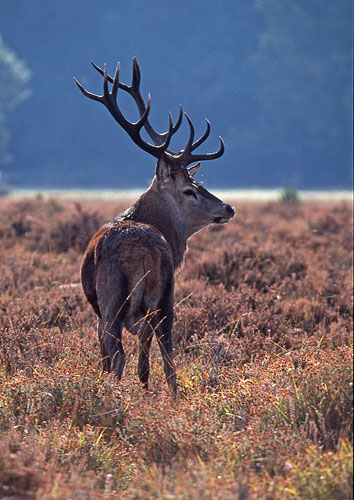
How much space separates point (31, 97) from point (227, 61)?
32.1 m

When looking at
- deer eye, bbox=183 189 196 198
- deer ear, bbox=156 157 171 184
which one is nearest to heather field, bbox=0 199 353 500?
deer eye, bbox=183 189 196 198

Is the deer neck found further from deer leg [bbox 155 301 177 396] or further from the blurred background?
the blurred background

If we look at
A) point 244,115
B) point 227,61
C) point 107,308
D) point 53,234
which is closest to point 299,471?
point 107,308

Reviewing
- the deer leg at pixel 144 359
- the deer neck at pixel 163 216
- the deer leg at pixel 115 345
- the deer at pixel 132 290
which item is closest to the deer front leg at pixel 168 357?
the deer at pixel 132 290

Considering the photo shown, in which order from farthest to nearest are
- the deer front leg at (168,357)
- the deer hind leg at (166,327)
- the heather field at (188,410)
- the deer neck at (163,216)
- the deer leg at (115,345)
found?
the deer neck at (163,216) → the deer hind leg at (166,327) → the deer front leg at (168,357) → the deer leg at (115,345) → the heather field at (188,410)

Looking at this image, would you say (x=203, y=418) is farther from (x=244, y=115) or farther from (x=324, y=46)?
(x=324, y=46)

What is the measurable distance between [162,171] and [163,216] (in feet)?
1.54

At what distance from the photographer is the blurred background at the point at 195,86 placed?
83.0 meters

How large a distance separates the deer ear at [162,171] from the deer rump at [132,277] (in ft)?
4.11

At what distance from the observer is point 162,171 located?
588cm

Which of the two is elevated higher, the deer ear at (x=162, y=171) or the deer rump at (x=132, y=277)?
the deer ear at (x=162, y=171)

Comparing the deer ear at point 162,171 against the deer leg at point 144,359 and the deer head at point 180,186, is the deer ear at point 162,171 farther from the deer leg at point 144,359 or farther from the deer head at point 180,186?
the deer leg at point 144,359

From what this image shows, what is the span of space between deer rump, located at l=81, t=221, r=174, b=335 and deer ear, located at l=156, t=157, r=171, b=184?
125 cm

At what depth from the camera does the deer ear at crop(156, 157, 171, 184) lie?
580cm
